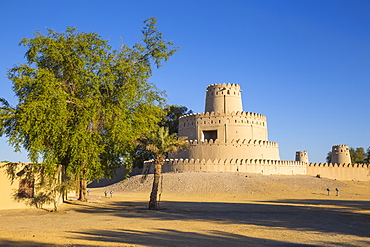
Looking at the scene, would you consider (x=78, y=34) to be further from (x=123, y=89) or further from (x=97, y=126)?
(x=97, y=126)

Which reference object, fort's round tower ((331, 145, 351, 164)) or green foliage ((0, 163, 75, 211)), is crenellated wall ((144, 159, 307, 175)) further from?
fort's round tower ((331, 145, 351, 164))

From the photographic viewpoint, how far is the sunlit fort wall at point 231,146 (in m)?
42.9

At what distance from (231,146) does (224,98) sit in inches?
339

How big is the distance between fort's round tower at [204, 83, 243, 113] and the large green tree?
27875 mm

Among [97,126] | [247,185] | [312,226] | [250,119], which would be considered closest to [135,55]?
[97,126]

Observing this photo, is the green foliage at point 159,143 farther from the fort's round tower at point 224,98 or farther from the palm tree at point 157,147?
the fort's round tower at point 224,98

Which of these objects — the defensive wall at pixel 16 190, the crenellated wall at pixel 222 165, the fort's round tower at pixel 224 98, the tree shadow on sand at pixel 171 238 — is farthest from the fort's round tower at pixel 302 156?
the tree shadow on sand at pixel 171 238

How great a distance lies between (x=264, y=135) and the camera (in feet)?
170

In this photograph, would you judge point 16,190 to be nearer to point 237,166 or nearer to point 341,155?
point 237,166

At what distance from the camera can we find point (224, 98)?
51844mm

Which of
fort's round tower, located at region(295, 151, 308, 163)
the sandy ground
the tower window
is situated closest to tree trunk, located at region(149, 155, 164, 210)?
the sandy ground

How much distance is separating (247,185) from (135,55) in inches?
730

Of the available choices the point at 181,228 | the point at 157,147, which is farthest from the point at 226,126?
the point at 181,228

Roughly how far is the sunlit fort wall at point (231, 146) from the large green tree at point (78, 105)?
19.8m
